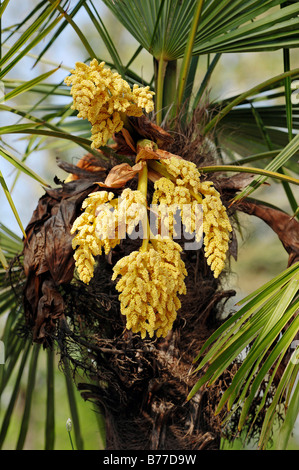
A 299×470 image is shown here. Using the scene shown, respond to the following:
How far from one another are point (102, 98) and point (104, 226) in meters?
0.22

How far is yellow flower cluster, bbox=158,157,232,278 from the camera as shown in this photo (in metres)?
0.92

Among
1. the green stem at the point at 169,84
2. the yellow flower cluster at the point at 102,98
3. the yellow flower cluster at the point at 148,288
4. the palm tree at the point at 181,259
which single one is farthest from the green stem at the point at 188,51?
the yellow flower cluster at the point at 148,288

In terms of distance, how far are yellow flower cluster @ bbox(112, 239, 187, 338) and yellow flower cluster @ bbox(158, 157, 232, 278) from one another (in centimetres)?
7

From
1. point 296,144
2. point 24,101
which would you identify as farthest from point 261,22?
point 24,101

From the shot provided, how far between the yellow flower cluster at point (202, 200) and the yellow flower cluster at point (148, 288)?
67mm

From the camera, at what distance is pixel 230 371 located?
1.37m

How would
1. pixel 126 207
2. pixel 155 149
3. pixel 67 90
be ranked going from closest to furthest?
pixel 126 207 < pixel 155 149 < pixel 67 90

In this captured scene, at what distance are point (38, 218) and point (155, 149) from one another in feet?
1.05

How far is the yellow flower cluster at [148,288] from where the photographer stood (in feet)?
2.81

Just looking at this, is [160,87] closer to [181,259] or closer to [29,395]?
[181,259]

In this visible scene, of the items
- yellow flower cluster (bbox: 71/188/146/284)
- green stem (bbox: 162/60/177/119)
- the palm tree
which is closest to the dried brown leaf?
the palm tree

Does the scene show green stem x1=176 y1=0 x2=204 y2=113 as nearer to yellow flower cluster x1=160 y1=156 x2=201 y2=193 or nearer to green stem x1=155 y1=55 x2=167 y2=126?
green stem x1=155 y1=55 x2=167 y2=126

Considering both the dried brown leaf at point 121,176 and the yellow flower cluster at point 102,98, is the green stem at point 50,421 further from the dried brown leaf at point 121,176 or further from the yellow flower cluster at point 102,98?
the yellow flower cluster at point 102,98
